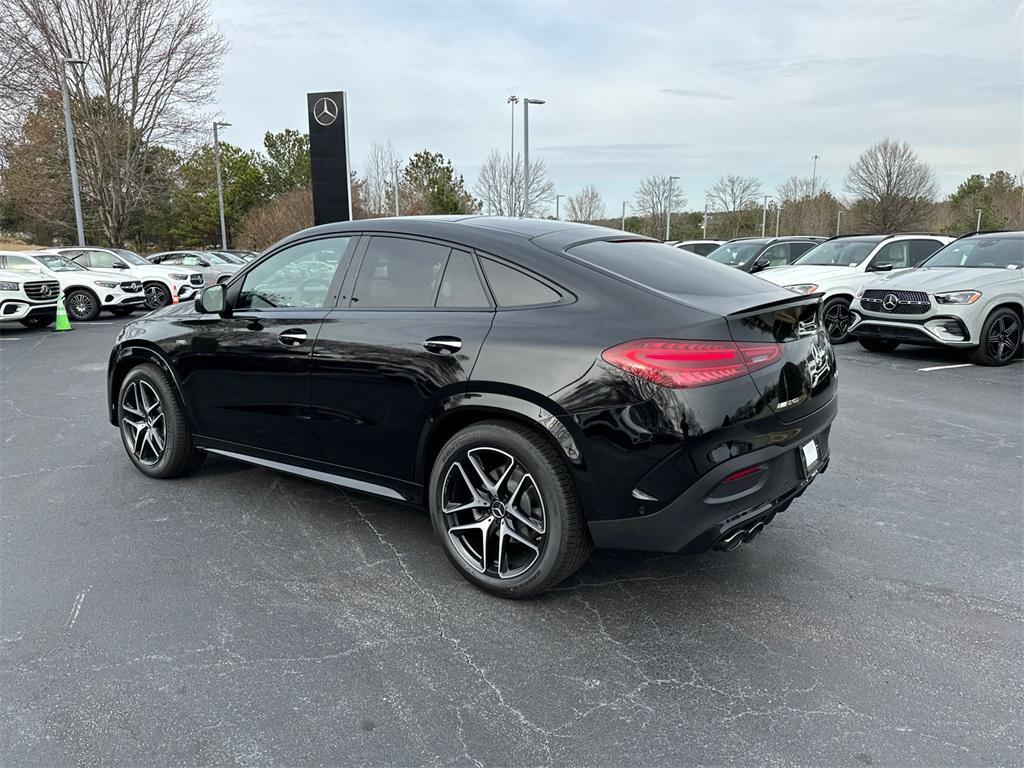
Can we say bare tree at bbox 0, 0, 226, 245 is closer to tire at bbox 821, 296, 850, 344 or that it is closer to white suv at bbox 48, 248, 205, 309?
white suv at bbox 48, 248, 205, 309

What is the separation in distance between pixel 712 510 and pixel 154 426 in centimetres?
372

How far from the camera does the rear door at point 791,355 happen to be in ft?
9.49

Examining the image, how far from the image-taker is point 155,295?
17812 millimetres

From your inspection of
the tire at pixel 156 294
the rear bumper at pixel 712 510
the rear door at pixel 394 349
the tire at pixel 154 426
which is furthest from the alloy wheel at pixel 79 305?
the rear bumper at pixel 712 510

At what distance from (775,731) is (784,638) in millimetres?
600

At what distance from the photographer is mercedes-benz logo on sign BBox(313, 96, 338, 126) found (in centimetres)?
1953

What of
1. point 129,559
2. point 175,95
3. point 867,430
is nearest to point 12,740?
point 129,559

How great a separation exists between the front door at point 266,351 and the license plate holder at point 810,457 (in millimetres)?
2412

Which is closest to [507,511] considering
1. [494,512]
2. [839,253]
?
[494,512]

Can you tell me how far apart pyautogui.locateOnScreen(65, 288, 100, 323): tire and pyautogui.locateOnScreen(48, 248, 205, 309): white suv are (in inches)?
33.2

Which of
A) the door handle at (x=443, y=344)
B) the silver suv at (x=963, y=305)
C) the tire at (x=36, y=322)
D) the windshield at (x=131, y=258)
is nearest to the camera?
the door handle at (x=443, y=344)

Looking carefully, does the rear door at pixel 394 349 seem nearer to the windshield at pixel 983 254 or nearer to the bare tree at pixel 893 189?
the windshield at pixel 983 254

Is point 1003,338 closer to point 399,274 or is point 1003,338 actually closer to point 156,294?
point 399,274

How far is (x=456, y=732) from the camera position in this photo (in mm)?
2379
